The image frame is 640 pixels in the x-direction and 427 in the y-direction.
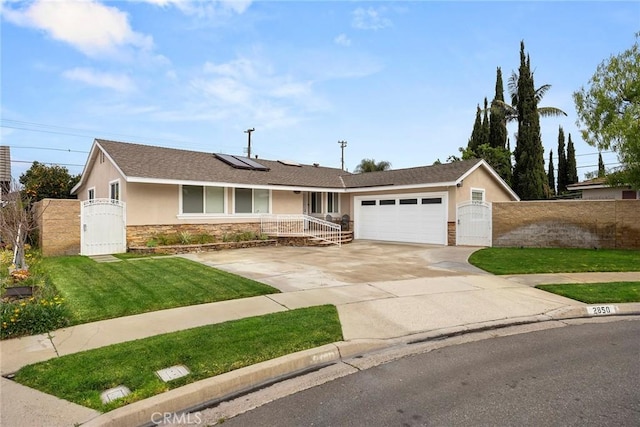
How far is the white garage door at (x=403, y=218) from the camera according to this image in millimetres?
18250

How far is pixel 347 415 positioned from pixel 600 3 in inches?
581

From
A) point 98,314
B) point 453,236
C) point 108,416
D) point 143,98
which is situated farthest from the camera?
point 143,98

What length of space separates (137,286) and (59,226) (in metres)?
6.73

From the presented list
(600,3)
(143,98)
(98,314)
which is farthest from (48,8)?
(600,3)

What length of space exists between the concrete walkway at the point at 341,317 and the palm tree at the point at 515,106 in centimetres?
2566

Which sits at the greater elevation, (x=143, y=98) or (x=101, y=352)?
(x=143, y=98)

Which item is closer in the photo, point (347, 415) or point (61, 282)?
point (347, 415)

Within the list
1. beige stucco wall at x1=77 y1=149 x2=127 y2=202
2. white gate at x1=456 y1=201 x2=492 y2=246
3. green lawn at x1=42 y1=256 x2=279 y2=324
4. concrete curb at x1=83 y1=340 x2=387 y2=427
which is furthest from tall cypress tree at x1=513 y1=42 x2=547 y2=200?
concrete curb at x1=83 y1=340 x2=387 y2=427

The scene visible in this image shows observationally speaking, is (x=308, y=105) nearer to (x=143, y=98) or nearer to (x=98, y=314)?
(x=143, y=98)

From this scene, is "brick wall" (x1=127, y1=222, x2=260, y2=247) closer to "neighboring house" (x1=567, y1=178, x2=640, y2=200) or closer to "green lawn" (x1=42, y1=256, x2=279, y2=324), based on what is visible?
"green lawn" (x1=42, y1=256, x2=279, y2=324)

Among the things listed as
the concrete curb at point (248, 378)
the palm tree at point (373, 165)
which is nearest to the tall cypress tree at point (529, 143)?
the palm tree at point (373, 165)

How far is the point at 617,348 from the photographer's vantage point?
516 cm

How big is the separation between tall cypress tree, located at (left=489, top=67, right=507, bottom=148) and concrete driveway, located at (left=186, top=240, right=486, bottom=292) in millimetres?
20147

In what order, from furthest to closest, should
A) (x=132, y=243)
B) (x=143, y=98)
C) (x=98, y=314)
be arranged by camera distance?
(x=143, y=98) < (x=132, y=243) < (x=98, y=314)
